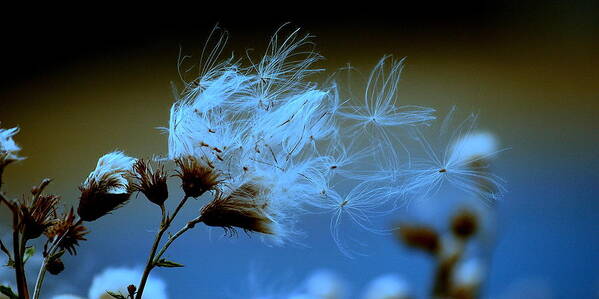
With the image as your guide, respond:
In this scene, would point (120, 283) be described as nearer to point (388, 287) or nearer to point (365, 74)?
point (388, 287)

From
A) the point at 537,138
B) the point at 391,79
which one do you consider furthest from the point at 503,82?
the point at 391,79

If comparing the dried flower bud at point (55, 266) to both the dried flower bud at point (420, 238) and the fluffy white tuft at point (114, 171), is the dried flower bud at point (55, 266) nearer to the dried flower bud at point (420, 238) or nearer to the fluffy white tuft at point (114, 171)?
the fluffy white tuft at point (114, 171)

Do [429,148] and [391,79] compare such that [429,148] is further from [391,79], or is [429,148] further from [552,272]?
[552,272]

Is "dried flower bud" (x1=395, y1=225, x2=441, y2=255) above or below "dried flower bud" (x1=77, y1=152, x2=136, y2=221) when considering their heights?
above

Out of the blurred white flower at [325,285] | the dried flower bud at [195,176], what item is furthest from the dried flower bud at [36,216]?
the blurred white flower at [325,285]

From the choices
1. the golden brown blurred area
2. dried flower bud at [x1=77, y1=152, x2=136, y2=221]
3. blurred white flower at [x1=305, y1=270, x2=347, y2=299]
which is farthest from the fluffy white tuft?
blurred white flower at [x1=305, y1=270, x2=347, y2=299]

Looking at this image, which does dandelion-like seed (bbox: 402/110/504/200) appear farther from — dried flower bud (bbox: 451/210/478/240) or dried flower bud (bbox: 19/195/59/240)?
dried flower bud (bbox: 19/195/59/240)
